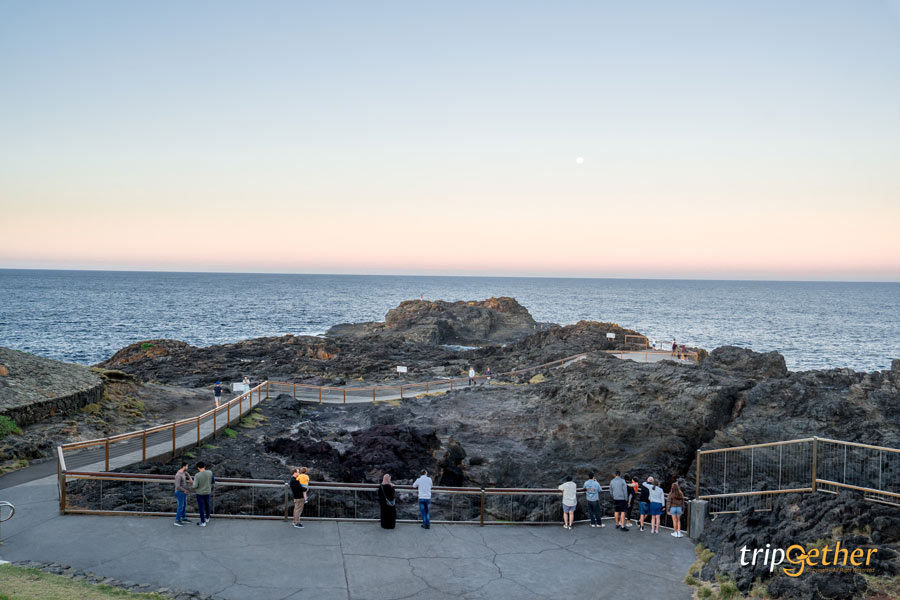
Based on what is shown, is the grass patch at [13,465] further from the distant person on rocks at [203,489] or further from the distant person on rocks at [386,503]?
the distant person on rocks at [386,503]

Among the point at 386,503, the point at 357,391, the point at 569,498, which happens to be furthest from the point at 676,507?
the point at 357,391

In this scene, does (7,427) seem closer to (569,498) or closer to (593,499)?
(569,498)

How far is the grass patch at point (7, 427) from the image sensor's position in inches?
729

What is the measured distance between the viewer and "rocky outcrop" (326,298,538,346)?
71150mm

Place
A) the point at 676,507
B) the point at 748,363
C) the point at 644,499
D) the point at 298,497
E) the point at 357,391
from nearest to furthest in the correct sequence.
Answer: the point at 298,497 → the point at 676,507 → the point at 644,499 → the point at 748,363 → the point at 357,391

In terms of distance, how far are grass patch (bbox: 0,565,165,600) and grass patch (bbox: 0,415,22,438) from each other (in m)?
10.6

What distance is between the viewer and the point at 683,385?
25.3 metres

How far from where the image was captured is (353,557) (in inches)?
458

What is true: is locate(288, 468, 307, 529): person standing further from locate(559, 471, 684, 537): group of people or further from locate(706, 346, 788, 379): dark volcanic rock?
locate(706, 346, 788, 379): dark volcanic rock

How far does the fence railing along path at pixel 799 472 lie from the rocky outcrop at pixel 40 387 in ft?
69.5

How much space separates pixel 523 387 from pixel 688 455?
Result: 1144 cm

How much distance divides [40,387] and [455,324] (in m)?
54.5

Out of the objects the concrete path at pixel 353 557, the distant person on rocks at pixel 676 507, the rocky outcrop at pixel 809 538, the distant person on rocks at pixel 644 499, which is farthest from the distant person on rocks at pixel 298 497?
the distant person on rocks at pixel 676 507

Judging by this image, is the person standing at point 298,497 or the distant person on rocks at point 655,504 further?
the distant person on rocks at point 655,504
